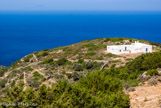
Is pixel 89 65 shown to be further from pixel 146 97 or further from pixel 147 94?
pixel 146 97

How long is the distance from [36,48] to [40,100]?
257 ft

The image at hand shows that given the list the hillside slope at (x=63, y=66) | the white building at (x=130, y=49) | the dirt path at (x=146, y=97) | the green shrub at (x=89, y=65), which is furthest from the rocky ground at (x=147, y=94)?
the white building at (x=130, y=49)

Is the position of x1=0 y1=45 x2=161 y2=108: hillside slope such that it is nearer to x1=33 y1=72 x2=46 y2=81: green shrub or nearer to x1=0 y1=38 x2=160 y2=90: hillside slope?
x1=0 y1=38 x2=160 y2=90: hillside slope

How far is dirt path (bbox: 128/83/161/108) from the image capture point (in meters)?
10.5

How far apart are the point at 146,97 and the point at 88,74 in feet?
14.9

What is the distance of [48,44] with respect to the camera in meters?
94.2

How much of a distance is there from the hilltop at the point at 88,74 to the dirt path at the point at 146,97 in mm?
936

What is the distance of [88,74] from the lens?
14.9m

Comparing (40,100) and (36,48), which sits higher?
(40,100)

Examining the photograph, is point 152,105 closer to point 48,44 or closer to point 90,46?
point 90,46

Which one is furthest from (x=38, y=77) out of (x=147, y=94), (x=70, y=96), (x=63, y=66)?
(x=70, y=96)

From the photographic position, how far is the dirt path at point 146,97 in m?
10.5

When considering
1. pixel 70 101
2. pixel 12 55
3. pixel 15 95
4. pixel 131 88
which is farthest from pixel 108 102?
pixel 12 55

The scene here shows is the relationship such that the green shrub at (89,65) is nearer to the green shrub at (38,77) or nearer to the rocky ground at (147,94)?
the green shrub at (38,77)
